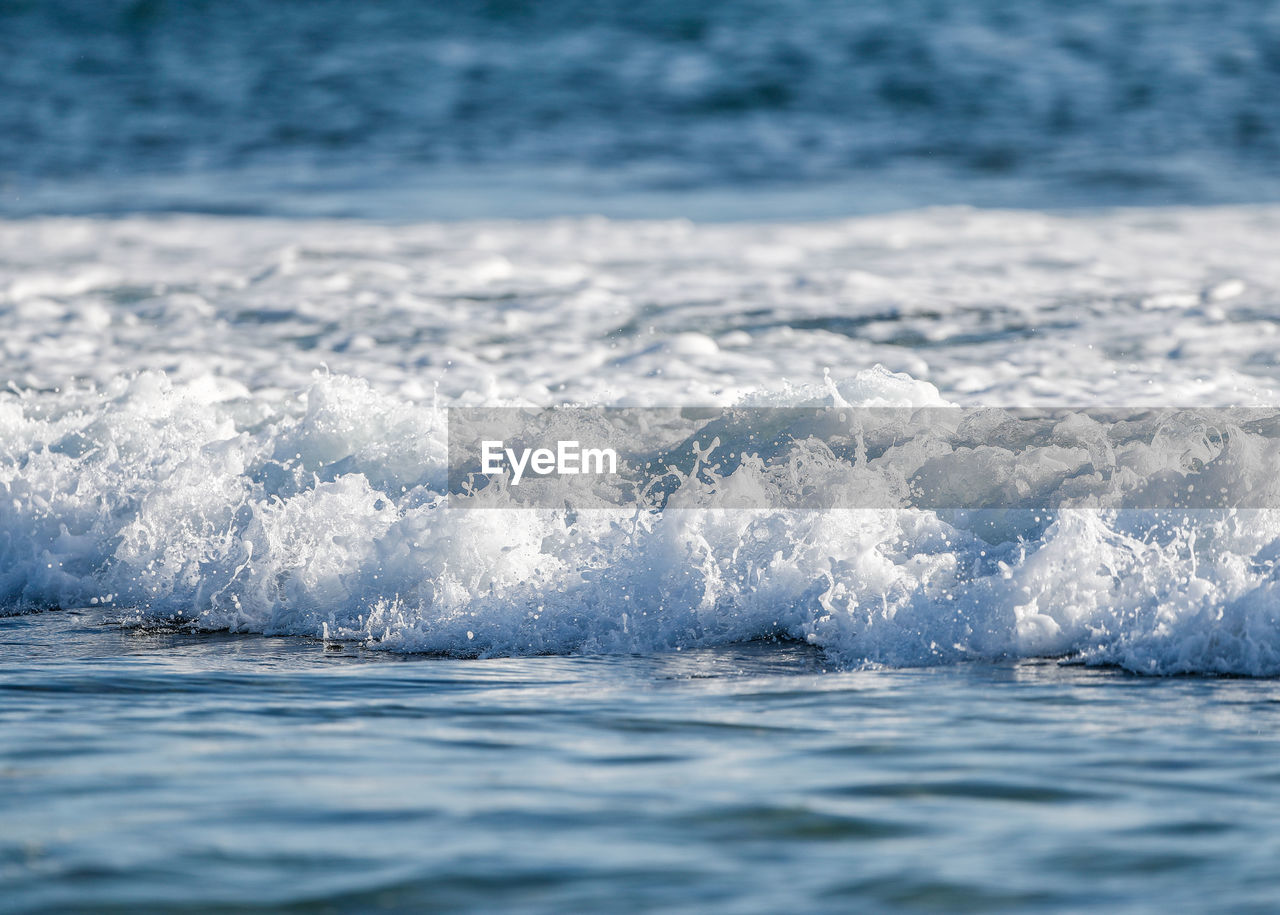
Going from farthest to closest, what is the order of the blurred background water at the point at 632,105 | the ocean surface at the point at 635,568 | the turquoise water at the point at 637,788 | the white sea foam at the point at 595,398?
1. the blurred background water at the point at 632,105
2. the white sea foam at the point at 595,398
3. the ocean surface at the point at 635,568
4. the turquoise water at the point at 637,788

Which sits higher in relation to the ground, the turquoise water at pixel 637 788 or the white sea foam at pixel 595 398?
the white sea foam at pixel 595 398

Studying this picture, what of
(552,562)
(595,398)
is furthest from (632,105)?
(552,562)

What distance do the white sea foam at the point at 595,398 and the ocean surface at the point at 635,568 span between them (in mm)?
37

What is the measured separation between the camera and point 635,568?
7961 millimetres

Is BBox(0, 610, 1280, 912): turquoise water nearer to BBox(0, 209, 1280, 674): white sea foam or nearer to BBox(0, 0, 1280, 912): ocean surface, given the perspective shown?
BBox(0, 0, 1280, 912): ocean surface

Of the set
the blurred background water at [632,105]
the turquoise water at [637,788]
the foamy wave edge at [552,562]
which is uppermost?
the blurred background water at [632,105]

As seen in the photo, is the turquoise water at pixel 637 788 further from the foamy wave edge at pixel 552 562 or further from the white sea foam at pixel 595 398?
the white sea foam at pixel 595 398

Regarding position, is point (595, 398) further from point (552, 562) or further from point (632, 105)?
point (632, 105)

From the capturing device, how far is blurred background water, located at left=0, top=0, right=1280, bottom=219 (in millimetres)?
24203

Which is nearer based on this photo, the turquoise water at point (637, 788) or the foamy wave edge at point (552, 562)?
the turquoise water at point (637, 788)

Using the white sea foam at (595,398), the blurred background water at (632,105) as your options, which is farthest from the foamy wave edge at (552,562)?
the blurred background water at (632,105)

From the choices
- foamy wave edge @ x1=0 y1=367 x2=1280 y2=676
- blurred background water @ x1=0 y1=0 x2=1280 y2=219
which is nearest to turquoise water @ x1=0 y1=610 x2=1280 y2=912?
foamy wave edge @ x1=0 y1=367 x2=1280 y2=676

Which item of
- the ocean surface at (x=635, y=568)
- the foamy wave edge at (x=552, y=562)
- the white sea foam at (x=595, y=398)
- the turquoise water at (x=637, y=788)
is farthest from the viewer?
the white sea foam at (x=595, y=398)

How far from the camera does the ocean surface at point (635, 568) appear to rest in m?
4.41
